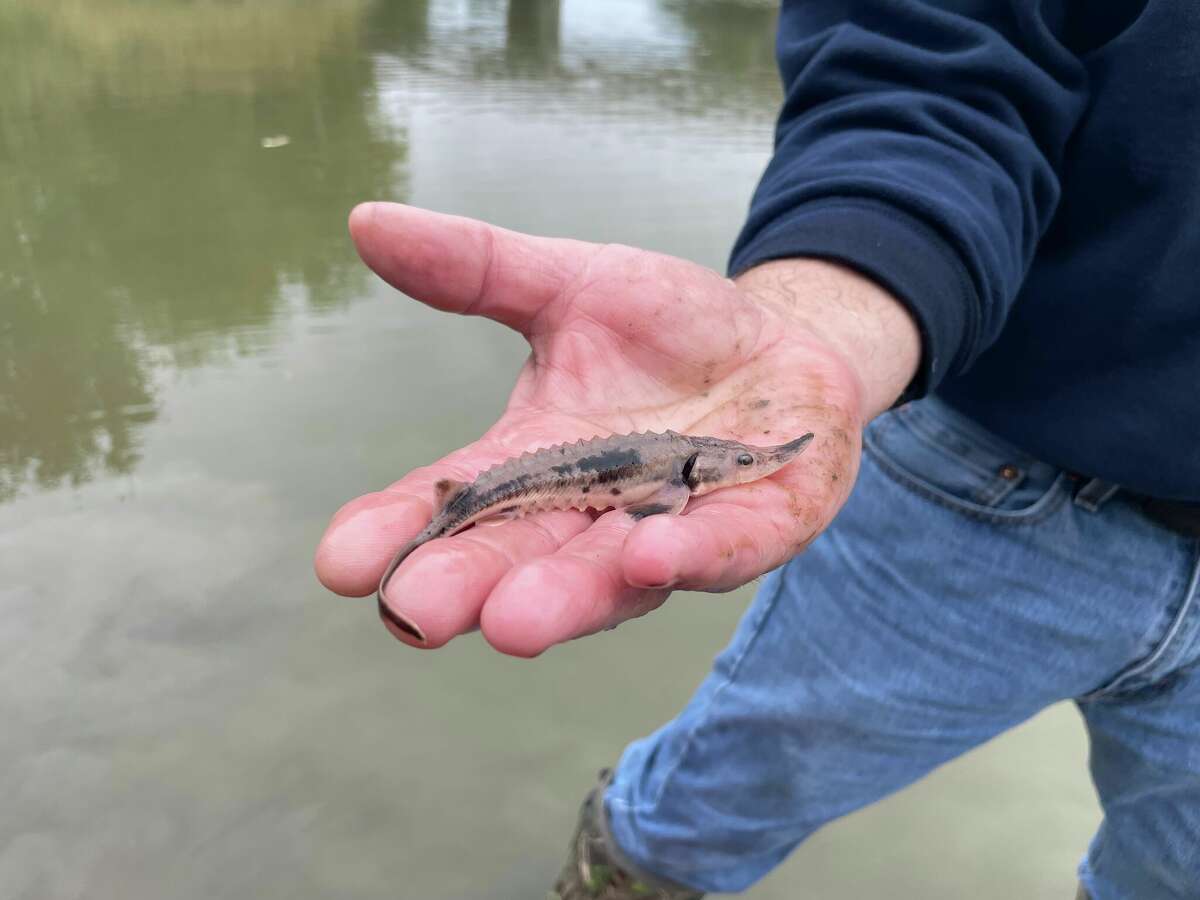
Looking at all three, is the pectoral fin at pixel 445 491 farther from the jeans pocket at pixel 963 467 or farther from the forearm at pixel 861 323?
the jeans pocket at pixel 963 467

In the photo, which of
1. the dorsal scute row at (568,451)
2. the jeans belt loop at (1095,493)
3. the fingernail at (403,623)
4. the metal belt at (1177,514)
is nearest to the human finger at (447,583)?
the fingernail at (403,623)

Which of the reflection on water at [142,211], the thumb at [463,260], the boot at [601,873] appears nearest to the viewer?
the thumb at [463,260]

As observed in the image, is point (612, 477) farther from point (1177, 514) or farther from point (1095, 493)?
point (1177, 514)

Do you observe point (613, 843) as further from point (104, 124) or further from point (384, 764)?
point (104, 124)

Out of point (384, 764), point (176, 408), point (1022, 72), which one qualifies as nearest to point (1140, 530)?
point (1022, 72)

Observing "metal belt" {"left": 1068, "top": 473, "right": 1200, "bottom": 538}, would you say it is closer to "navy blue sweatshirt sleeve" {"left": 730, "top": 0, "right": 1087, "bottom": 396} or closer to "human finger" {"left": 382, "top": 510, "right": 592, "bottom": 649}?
"navy blue sweatshirt sleeve" {"left": 730, "top": 0, "right": 1087, "bottom": 396}

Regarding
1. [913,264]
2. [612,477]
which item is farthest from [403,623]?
[913,264]
